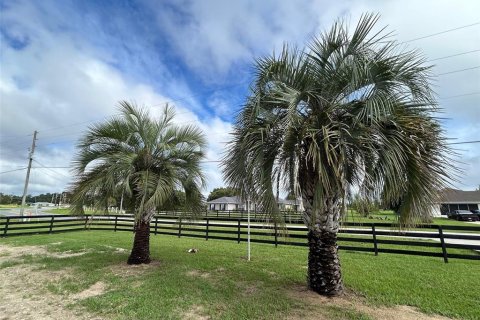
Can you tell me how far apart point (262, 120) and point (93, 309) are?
14.5ft

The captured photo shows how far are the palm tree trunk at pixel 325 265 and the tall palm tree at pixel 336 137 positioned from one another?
0.02 m

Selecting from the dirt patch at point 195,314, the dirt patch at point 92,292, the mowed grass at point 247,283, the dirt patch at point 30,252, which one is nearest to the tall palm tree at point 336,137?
the mowed grass at point 247,283

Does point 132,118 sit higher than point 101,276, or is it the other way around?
point 132,118

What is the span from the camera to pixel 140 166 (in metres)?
7.53

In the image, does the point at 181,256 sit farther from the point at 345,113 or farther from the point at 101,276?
the point at 345,113

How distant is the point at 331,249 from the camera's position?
4922mm

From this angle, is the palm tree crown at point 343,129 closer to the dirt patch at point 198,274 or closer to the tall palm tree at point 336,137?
the tall palm tree at point 336,137

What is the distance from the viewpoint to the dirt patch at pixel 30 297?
4418 mm

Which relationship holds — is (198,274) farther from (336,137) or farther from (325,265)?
(336,137)

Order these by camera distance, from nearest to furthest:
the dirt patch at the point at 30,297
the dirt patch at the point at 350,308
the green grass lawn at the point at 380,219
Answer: the dirt patch at the point at 350,308
the dirt patch at the point at 30,297
the green grass lawn at the point at 380,219

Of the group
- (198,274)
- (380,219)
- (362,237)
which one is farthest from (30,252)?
(380,219)

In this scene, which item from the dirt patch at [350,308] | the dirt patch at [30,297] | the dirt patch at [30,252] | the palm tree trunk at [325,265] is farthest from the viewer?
the dirt patch at [30,252]

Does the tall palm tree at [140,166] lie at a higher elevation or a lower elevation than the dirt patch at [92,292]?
higher

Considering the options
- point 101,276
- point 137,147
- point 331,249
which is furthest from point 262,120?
point 101,276
